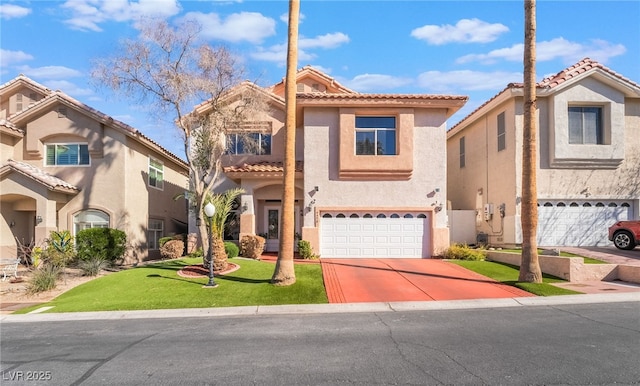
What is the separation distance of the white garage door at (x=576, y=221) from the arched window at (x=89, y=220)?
20.5m

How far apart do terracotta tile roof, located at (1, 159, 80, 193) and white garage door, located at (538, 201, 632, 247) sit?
71.4ft

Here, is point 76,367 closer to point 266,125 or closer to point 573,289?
point 573,289

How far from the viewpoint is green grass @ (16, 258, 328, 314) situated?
36.8 feet

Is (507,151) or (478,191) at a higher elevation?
(507,151)

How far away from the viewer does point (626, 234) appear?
54.2 feet

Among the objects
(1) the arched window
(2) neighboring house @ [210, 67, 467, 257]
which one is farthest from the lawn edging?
(1) the arched window

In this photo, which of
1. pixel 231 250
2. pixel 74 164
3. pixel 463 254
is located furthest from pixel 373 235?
pixel 74 164

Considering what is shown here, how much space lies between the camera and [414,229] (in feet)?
60.1

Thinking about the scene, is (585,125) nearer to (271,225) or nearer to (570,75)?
(570,75)

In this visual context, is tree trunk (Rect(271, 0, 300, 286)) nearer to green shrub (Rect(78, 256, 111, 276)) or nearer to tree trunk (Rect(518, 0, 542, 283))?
tree trunk (Rect(518, 0, 542, 283))

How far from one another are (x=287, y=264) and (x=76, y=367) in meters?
7.09

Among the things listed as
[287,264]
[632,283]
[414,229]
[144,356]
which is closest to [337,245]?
[414,229]

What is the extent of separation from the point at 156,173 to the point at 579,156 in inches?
848

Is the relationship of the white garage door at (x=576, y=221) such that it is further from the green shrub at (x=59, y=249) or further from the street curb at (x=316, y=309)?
the green shrub at (x=59, y=249)
